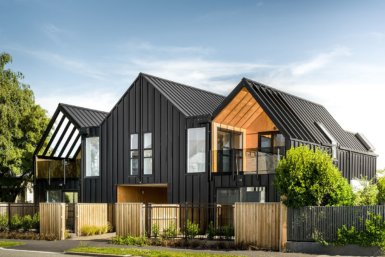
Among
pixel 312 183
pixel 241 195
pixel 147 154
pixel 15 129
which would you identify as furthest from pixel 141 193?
pixel 312 183

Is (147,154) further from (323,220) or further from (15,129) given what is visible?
(15,129)

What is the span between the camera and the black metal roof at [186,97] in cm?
3166

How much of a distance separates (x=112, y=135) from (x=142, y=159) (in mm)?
2510

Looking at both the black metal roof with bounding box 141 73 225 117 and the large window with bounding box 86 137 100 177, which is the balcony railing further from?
the large window with bounding box 86 137 100 177

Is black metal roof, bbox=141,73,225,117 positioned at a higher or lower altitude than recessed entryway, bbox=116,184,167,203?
higher

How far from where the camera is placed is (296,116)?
30266 millimetres

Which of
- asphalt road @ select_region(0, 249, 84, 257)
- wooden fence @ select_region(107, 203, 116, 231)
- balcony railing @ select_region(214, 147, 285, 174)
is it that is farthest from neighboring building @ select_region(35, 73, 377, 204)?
asphalt road @ select_region(0, 249, 84, 257)

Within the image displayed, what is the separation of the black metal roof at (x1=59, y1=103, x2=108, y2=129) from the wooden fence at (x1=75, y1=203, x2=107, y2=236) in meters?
6.85

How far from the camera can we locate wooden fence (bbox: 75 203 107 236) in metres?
28.0

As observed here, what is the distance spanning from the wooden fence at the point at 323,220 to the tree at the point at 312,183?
1.32 ft

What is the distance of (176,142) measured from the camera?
3084 cm

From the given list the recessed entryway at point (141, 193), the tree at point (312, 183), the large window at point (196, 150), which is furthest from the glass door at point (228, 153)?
the tree at point (312, 183)

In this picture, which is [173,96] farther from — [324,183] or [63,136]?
[324,183]

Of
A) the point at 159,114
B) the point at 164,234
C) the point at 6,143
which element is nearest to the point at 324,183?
the point at 164,234
